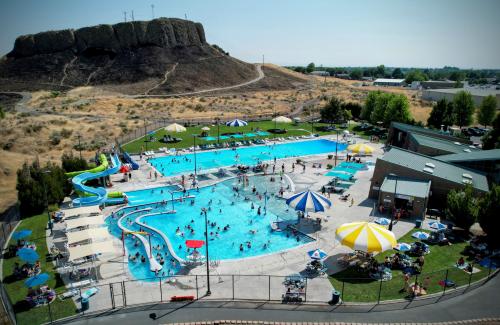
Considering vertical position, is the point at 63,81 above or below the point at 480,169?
above

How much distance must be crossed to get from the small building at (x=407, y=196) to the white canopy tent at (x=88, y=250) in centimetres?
2304

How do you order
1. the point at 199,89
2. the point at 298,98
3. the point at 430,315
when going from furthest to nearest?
the point at 199,89 → the point at 298,98 → the point at 430,315

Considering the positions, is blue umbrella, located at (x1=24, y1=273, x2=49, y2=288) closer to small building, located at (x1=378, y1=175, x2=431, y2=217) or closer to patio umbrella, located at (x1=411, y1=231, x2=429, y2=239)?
patio umbrella, located at (x1=411, y1=231, x2=429, y2=239)

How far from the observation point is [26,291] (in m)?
21.3

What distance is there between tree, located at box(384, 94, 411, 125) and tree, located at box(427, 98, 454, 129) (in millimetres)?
6513

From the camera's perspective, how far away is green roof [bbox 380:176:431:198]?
1254 inches

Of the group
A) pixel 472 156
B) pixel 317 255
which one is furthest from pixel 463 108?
pixel 317 255

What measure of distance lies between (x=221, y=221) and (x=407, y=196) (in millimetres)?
16618

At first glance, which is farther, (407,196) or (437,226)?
(407,196)

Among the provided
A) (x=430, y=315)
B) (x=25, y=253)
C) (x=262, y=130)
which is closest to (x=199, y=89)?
(x=262, y=130)

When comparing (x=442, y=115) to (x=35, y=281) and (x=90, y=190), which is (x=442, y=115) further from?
(x=35, y=281)

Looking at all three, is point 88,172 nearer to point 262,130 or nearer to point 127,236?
point 127,236

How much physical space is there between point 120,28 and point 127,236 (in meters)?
126

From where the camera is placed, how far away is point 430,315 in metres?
19.1
